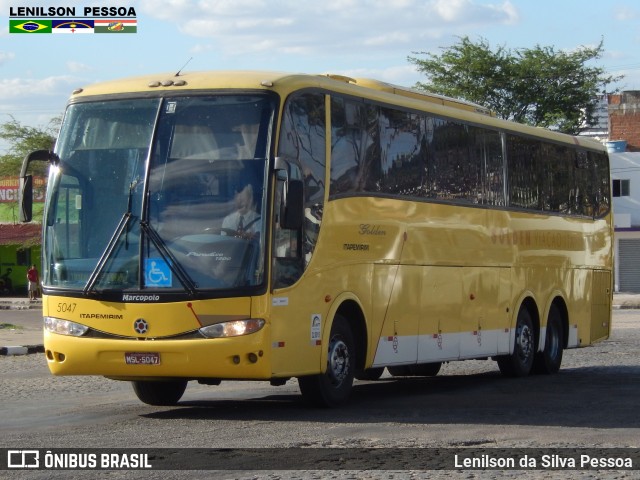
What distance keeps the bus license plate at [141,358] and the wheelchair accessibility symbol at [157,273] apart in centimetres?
67

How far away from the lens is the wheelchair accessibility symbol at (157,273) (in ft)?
42.0

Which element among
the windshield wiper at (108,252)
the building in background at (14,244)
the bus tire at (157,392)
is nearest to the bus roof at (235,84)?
the windshield wiper at (108,252)

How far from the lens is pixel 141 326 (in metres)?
12.8

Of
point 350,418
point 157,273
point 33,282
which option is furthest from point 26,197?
point 33,282

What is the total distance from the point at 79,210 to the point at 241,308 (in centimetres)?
204

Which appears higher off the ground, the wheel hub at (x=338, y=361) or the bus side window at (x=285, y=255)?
the bus side window at (x=285, y=255)

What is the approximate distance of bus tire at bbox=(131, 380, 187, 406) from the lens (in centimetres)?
1457

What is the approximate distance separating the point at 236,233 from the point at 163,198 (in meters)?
0.83

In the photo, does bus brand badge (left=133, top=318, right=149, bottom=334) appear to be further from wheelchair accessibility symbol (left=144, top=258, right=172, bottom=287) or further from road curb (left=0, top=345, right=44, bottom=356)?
road curb (left=0, top=345, right=44, bottom=356)

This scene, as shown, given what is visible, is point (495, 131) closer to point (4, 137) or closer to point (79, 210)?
point (79, 210)

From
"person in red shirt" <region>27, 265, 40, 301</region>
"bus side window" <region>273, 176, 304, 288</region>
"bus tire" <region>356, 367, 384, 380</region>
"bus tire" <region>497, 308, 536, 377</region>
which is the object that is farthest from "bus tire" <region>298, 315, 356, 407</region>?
"person in red shirt" <region>27, 265, 40, 301</region>

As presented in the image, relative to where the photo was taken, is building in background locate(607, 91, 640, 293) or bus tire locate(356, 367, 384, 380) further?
building in background locate(607, 91, 640, 293)

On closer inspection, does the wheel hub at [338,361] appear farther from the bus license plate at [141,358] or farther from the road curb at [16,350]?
the road curb at [16,350]

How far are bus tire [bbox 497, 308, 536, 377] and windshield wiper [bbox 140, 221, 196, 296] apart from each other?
7.97 m
